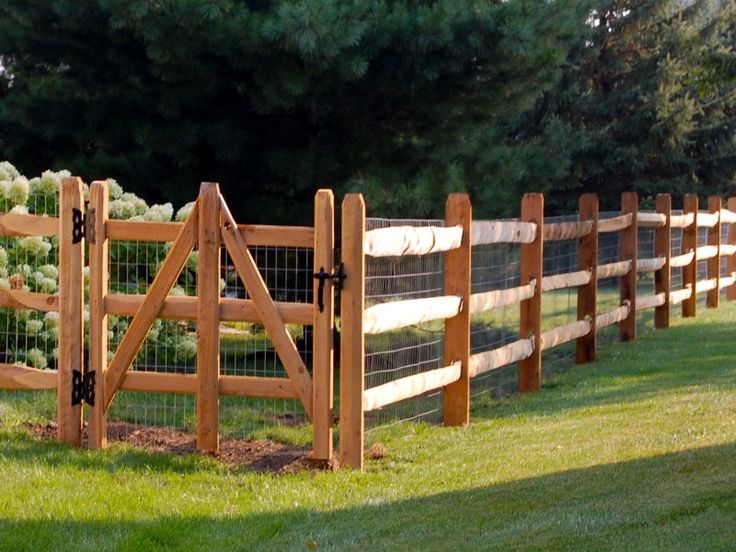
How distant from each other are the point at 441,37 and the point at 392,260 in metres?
3.37

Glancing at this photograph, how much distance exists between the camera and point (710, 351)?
13.5 meters

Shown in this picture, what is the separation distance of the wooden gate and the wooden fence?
0.17 m

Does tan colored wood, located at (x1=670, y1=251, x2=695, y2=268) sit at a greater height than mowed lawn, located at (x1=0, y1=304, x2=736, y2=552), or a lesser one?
greater

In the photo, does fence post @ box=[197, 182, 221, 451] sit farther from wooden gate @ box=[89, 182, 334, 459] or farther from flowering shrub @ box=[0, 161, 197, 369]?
flowering shrub @ box=[0, 161, 197, 369]

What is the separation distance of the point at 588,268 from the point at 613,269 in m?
0.95

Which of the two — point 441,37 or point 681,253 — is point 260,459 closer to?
point 441,37

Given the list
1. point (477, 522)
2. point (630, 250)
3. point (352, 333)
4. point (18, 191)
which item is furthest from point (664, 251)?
point (477, 522)

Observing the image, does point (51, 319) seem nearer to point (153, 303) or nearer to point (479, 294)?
point (153, 303)

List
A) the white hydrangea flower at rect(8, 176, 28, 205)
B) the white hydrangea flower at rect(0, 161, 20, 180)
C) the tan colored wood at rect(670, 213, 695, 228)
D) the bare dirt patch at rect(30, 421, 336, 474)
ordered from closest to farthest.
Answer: the bare dirt patch at rect(30, 421, 336, 474), the white hydrangea flower at rect(8, 176, 28, 205), the white hydrangea flower at rect(0, 161, 20, 180), the tan colored wood at rect(670, 213, 695, 228)

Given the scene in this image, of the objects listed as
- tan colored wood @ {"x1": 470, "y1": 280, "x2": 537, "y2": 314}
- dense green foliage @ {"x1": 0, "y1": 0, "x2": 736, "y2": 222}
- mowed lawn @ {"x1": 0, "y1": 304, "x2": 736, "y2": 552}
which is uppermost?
dense green foliage @ {"x1": 0, "y1": 0, "x2": 736, "y2": 222}

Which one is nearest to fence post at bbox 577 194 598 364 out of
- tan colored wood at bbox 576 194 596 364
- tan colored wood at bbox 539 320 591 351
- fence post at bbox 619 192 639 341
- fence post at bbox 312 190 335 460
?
tan colored wood at bbox 576 194 596 364

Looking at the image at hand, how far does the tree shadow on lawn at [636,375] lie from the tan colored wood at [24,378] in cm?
365

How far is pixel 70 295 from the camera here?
25.9 ft

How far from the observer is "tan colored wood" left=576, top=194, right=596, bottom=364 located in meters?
13.1
